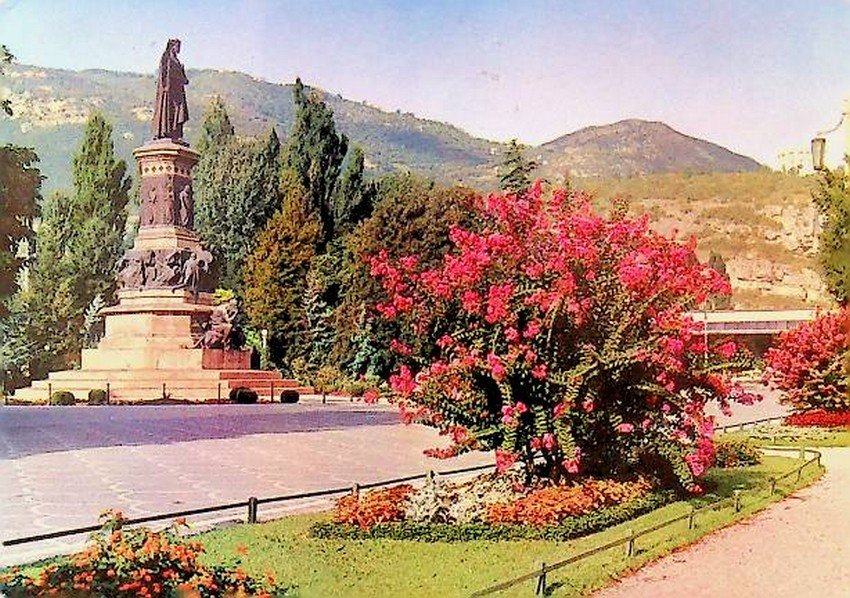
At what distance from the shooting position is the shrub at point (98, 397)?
302 cm

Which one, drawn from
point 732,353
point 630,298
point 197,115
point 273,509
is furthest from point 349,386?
point 732,353

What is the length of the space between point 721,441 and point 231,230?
134 inches

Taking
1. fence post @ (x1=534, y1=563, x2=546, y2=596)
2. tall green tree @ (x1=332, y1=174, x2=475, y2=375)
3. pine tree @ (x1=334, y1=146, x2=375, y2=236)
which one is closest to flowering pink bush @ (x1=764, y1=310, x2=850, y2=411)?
tall green tree @ (x1=332, y1=174, x2=475, y2=375)

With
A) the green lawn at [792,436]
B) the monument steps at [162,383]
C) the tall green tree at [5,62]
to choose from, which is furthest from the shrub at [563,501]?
the tall green tree at [5,62]

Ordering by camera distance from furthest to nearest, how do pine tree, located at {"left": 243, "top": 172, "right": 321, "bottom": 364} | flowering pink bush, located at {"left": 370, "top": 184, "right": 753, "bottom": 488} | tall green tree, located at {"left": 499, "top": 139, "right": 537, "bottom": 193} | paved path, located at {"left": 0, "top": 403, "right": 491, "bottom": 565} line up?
flowering pink bush, located at {"left": 370, "top": 184, "right": 753, "bottom": 488} → tall green tree, located at {"left": 499, "top": 139, "right": 537, "bottom": 193} → pine tree, located at {"left": 243, "top": 172, "right": 321, "bottom": 364} → paved path, located at {"left": 0, "top": 403, "right": 491, "bottom": 565}

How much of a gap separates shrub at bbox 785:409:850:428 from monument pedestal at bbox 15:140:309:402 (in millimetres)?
3288

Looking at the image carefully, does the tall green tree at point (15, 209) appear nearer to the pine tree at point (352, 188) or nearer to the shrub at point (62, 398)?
the shrub at point (62, 398)

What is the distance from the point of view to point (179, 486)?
8.89ft

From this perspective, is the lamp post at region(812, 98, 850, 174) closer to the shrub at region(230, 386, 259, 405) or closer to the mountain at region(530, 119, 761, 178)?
the mountain at region(530, 119, 761, 178)

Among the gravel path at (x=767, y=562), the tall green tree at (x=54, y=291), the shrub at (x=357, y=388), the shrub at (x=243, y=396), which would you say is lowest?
the gravel path at (x=767, y=562)

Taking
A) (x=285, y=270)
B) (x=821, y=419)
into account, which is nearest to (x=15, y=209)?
(x=285, y=270)

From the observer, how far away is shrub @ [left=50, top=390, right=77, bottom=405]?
315 centimetres

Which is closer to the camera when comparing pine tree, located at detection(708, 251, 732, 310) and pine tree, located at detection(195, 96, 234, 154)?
pine tree, located at detection(195, 96, 234, 154)

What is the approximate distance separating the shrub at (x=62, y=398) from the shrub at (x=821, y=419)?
4.12 metres
